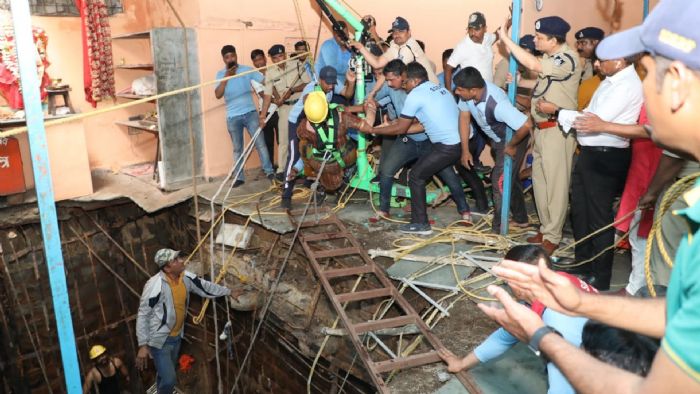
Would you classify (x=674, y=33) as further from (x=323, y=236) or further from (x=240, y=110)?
(x=240, y=110)

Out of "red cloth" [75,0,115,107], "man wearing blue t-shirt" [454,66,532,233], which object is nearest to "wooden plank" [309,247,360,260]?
"man wearing blue t-shirt" [454,66,532,233]

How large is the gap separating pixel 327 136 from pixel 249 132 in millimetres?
2388

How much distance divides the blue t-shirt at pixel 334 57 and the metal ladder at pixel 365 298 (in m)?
2.35

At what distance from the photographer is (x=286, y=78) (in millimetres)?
7852

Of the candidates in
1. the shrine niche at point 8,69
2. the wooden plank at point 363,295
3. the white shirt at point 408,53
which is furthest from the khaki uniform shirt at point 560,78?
the shrine niche at point 8,69

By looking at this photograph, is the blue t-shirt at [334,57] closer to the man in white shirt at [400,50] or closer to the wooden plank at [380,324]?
the man in white shirt at [400,50]

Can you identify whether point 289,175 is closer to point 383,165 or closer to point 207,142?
point 383,165

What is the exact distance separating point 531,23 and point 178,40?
4.95 m

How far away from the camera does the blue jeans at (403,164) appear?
5812 millimetres

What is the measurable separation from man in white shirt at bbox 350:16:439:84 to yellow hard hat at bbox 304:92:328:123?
0.90 m

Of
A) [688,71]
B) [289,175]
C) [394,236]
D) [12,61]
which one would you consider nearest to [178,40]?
[12,61]

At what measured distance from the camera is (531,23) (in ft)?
21.5

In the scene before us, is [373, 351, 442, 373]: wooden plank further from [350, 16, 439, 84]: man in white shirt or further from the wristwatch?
[350, 16, 439, 84]: man in white shirt

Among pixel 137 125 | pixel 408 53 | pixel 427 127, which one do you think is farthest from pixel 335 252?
pixel 137 125
